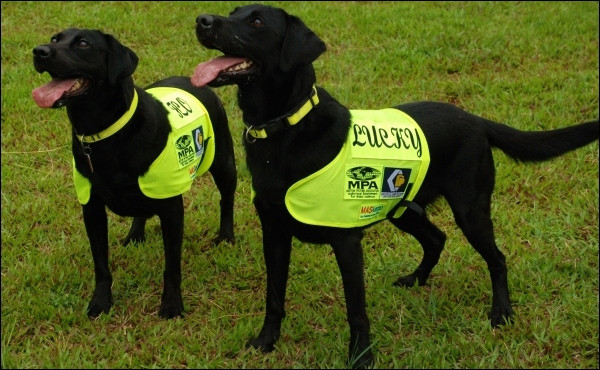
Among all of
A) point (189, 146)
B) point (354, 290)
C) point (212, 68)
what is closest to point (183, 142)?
point (189, 146)

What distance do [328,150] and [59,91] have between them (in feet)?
4.68

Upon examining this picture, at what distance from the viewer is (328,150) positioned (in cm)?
342

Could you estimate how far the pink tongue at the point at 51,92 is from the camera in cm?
361

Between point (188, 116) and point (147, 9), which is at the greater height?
point (188, 116)

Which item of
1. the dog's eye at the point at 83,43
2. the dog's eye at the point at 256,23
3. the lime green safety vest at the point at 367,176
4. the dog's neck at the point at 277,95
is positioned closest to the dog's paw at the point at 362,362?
the lime green safety vest at the point at 367,176

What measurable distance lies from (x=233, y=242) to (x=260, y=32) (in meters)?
2.08

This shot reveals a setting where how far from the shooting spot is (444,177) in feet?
12.6

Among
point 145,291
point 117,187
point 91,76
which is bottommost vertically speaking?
point 145,291

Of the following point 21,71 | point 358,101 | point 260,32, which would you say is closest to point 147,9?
point 21,71

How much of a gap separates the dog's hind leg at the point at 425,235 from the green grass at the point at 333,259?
6.4 inches

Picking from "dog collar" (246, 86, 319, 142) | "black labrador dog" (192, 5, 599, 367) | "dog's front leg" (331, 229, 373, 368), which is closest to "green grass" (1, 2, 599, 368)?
"dog's front leg" (331, 229, 373, 368)

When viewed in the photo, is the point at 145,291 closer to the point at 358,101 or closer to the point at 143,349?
the point at 143,349

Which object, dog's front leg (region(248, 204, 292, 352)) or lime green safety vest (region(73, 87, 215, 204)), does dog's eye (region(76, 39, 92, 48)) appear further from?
dog's front leg (region(248, 204, 292, 352))

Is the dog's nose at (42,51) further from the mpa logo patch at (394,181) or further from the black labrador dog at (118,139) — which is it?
the mpa logo patch at (394,181)
